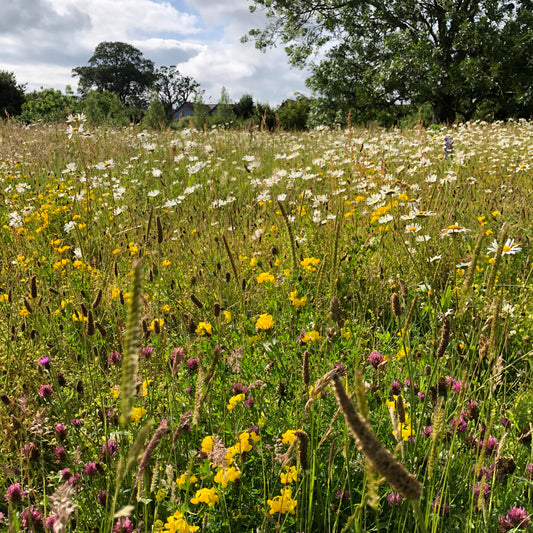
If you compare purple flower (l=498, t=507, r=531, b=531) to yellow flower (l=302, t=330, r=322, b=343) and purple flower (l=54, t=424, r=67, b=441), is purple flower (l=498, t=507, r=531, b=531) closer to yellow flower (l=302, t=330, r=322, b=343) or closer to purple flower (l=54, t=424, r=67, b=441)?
yellow flower (l=302, t=330, r=322, b=343)

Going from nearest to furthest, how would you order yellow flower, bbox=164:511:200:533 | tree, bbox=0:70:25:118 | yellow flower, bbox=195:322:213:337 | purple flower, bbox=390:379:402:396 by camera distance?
1. yellow flower, bbox=164:511:200:533
2. purple flower, bbox=390:379:402:396
3. yellow flower, bbox=195:322:213:337
4. tree, bbox=0:70:25:118

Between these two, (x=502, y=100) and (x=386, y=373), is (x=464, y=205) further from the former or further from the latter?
(x=502, y=100)

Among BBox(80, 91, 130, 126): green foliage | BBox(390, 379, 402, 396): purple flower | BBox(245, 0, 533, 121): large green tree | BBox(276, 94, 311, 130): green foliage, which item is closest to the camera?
BBox(390, 379, 402, 396): purple flower

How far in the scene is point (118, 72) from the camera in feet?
241

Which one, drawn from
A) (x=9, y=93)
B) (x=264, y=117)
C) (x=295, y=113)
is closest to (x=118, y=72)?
(x=9, y=93)

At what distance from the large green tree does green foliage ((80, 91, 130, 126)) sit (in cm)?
753

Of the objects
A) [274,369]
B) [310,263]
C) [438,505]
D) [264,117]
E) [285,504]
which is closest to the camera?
[438,505]

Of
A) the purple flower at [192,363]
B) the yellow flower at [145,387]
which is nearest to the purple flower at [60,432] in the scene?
the yellow flower at [145,387]

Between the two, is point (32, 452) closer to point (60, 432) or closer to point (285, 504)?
point (60, 432)

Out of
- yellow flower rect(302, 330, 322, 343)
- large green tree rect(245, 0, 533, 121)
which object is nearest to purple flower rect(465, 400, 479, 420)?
yellow flower rect(302, 330, 322, 343)

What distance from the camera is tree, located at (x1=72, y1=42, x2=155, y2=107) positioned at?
72.4 meters

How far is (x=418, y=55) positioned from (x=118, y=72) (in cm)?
6802

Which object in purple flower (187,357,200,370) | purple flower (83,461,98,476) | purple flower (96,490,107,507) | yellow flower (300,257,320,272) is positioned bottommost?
purple flower (96,490,107,507)

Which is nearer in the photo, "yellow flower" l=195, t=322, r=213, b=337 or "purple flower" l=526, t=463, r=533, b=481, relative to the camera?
"purple flower" l=526, t=463, r=533, b=481
